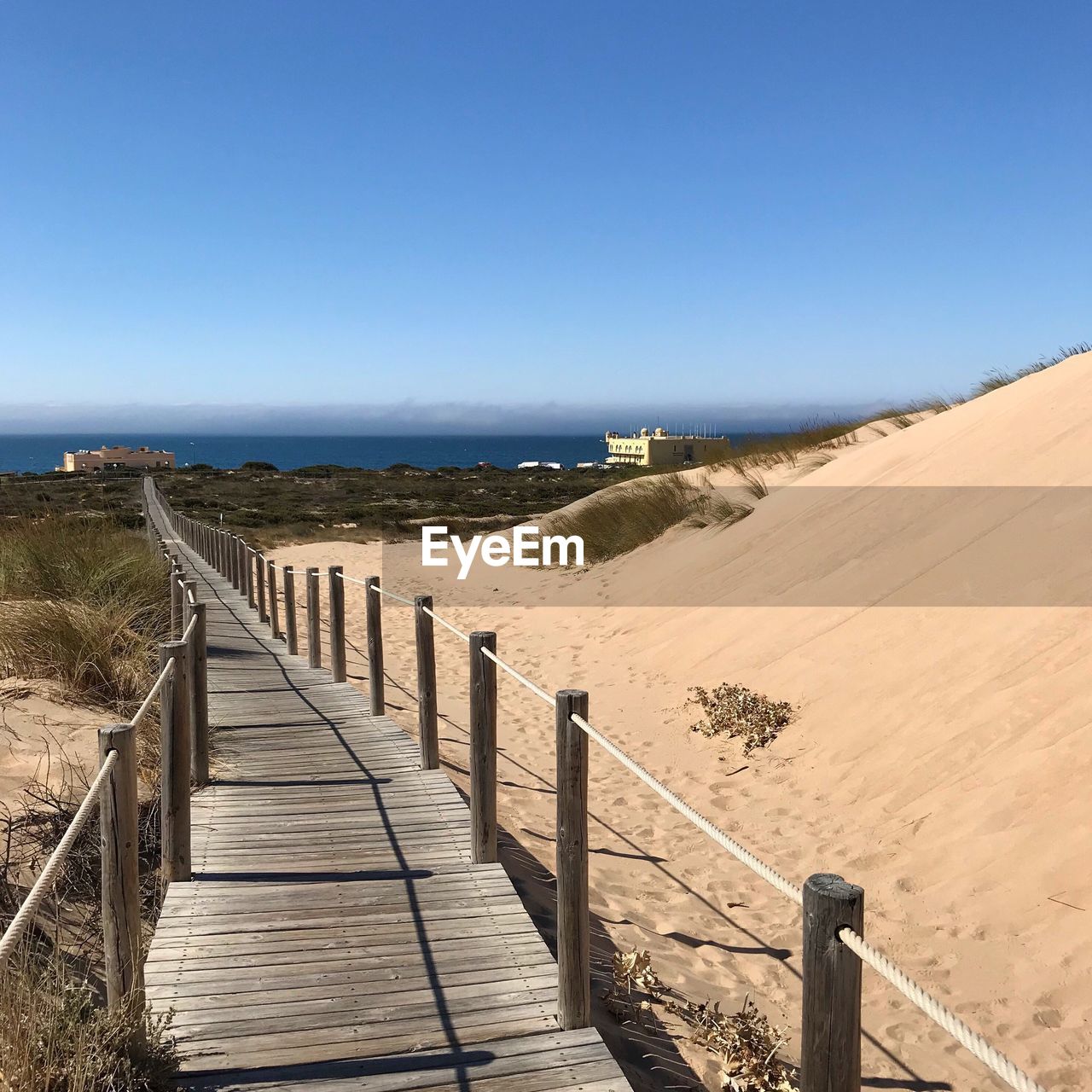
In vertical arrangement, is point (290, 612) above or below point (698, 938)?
above

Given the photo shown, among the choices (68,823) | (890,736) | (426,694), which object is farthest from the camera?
(890,736)

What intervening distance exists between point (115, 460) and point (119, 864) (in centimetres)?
7755

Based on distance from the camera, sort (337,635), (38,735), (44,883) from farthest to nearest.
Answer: (337,635) < (38,735) < (44,883)

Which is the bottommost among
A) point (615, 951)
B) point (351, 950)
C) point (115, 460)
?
point (615, 951)

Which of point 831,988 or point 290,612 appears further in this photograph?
point 290,612

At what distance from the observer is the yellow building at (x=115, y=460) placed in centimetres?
6873

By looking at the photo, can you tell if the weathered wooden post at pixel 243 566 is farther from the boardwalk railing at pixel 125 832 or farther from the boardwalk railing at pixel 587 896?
the boardwalk railing at pixel 125 832

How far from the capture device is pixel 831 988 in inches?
78.9

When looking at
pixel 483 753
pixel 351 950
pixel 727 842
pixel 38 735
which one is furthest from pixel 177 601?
pixel 727 842

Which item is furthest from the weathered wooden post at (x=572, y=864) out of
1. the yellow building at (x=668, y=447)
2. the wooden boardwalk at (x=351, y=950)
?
the yellow building at (x=668, y=447)

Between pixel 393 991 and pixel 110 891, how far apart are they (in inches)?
44.5

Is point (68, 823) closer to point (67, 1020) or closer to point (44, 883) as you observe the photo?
point (67, 1020)

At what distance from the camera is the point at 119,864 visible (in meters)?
3.10

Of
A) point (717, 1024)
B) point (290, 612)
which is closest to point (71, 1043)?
point (717, 1024)
